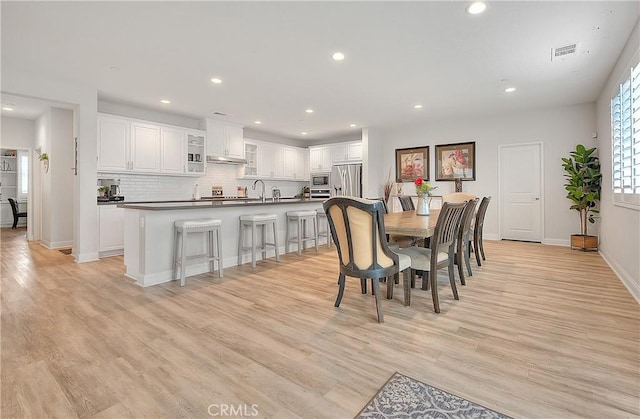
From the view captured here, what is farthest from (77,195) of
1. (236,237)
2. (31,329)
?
(31,329)

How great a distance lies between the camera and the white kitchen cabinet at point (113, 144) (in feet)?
16.3

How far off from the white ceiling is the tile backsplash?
1.38m

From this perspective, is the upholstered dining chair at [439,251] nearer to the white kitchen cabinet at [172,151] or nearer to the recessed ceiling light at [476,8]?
the recessed ceiling light at [476,8]

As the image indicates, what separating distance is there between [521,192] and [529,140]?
103cm

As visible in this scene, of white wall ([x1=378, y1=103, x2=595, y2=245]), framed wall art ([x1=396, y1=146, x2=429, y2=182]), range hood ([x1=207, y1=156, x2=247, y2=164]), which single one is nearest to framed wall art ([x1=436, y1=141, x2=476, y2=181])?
white wall ([x1=378, y1=103, x2=595, y2=245])

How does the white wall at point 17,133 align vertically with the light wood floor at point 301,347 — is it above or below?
above

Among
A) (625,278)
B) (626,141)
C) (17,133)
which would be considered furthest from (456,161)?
(17,133)

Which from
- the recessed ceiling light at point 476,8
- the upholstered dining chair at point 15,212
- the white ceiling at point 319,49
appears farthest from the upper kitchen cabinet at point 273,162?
the upholstered dining chair at point 15,212

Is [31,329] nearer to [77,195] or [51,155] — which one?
[77,195]

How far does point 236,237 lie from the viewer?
428 cm

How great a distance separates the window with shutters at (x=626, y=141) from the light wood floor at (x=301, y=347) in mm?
1023

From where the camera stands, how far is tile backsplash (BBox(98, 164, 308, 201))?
5652 mm

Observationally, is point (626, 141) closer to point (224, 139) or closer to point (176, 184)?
point (224, 139)

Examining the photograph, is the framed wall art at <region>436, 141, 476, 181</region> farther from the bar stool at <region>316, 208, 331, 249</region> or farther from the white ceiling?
the bar stool at <region>316, 208, 331, 249</region>
